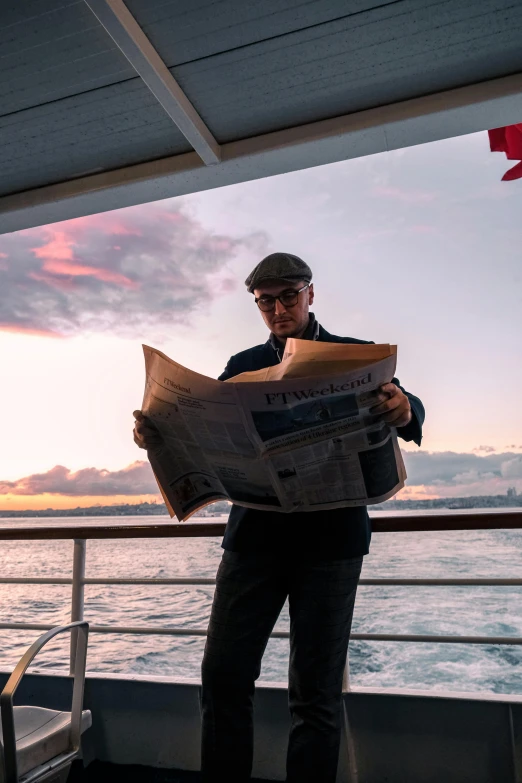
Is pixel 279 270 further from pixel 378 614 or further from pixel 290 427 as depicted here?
pixel 378 614

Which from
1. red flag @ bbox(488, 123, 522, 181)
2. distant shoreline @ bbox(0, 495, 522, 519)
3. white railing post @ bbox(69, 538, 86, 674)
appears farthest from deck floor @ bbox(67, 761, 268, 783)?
red flag @ bbox(488, 123, 522, 181)

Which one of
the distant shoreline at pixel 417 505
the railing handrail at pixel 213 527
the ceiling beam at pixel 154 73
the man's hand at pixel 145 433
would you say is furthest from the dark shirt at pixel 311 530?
the ceiling beam at pixel 154 73

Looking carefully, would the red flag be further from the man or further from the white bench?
the white bench

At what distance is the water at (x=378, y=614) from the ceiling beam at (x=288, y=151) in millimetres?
1247

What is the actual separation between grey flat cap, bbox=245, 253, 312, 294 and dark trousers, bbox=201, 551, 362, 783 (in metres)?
0.60

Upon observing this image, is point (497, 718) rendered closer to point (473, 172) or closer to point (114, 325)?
point (473, 172)

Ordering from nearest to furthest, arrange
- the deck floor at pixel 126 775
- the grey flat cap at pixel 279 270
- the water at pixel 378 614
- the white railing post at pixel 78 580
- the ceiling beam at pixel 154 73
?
the grey flat cap at pixel 279 270, the ceiling beam at pixel 154 73, the deck floor at pixel 126 775, the white railing post at pixel 78 580, the water at pixel 378 614

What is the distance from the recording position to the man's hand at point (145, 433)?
1060mm

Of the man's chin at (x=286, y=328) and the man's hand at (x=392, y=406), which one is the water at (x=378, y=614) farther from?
the man's hand at (x=392, y=406)

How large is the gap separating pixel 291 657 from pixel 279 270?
0.82m

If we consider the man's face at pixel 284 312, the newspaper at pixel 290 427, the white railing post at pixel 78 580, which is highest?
the man's face at pixel 284 312

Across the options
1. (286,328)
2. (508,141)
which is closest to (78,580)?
(286,328)

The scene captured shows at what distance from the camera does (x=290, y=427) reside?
2.97ft

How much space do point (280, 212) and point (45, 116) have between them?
13.4m
